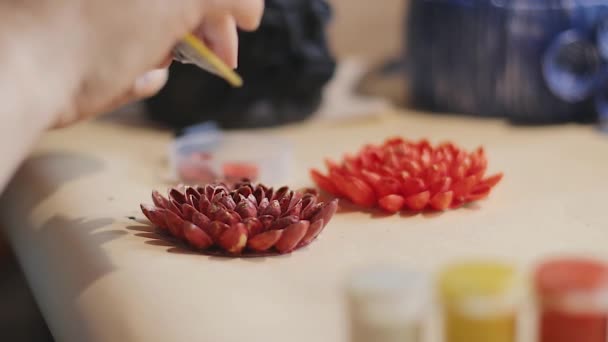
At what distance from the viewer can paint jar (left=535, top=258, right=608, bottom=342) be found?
330 millimetres

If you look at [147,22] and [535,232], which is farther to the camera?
[535,232]

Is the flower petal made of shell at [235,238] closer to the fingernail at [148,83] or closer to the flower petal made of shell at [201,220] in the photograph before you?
the flower petal made of shell at [201,220]

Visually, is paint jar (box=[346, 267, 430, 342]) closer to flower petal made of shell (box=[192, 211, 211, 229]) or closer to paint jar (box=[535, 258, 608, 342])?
paint jar (box=[535, 258, 608, 342])

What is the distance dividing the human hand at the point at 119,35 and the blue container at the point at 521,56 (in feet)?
1.27

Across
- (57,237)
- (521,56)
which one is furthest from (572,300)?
(521,56)

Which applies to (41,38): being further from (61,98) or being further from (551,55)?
(551,55)

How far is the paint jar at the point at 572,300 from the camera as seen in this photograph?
33cm

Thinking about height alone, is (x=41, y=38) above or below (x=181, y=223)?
above

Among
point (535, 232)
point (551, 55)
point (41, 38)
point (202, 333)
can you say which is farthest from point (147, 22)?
point (551, 55)

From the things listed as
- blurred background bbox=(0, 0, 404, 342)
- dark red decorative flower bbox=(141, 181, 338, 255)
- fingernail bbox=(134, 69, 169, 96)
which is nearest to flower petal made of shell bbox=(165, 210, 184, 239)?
dark red decorative flower bbox=(141, 181, 338, 255)

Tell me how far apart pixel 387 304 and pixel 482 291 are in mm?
34

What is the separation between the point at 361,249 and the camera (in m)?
0.60

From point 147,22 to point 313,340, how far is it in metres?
0.19

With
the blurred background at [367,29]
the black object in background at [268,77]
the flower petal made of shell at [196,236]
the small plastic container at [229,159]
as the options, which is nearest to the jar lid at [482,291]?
the flower petal made of shell at [196,236]
